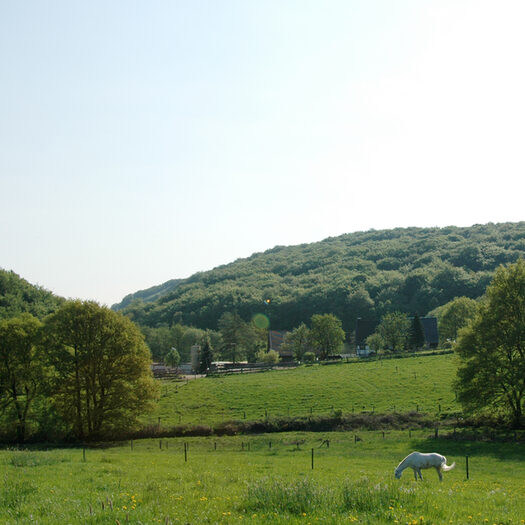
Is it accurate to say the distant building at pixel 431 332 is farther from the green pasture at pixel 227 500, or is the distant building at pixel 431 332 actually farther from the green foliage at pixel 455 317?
the green pasture at pixel 227 500

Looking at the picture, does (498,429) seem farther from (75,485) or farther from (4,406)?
(4,406)

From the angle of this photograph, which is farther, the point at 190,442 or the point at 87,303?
the point at 87,303

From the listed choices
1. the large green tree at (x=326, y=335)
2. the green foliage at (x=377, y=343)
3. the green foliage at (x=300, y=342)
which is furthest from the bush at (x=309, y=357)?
the green foliage at (x=377, y=343)

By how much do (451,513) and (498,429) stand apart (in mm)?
34273

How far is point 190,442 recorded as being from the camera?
137ft

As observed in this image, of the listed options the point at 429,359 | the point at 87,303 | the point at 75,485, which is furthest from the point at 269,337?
the point at 75,485

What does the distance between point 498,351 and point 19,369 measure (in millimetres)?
44373

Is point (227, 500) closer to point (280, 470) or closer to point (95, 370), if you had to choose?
point (280, 470)

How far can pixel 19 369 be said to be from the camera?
46188 millimetres

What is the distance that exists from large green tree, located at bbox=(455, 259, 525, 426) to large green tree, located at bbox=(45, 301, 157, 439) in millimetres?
29304

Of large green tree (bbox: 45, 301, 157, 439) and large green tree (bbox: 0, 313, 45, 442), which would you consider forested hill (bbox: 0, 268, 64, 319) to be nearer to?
large green tree (bbox: 0, 313, 45, 442)

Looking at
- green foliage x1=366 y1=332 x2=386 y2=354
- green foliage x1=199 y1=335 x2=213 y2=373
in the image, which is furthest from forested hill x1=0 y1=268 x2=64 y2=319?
green foliage x1=366 y1=332 x2=386 y2=354

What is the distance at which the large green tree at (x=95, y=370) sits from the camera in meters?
45.3

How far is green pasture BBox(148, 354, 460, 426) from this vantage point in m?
51.5
